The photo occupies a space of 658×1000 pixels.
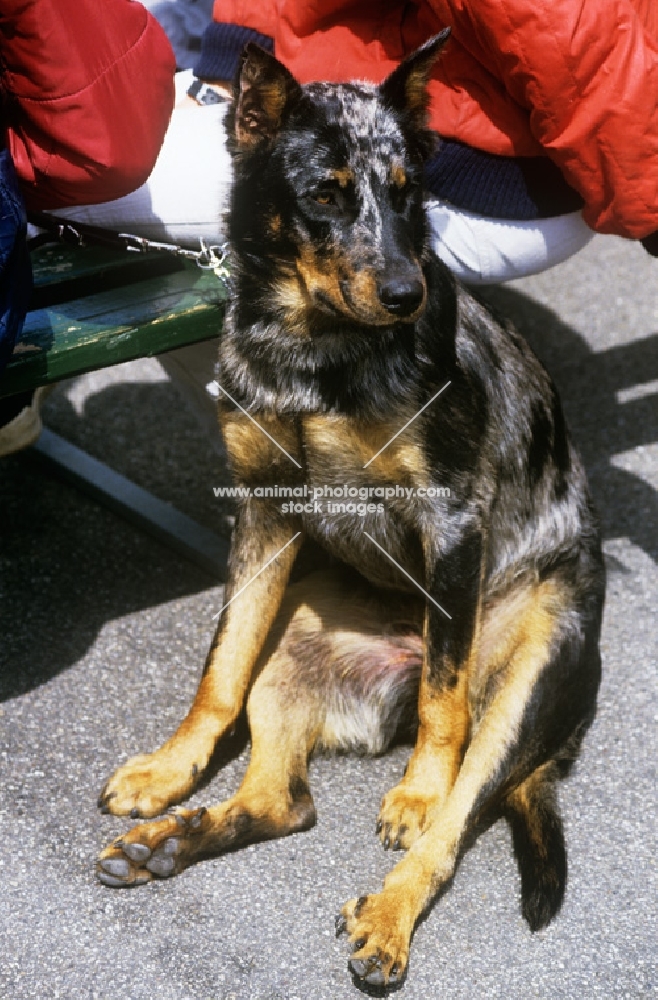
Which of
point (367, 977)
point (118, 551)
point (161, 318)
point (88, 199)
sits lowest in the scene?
point (118, 551)

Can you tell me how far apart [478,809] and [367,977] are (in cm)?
47

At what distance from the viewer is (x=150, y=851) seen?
8.64 ft

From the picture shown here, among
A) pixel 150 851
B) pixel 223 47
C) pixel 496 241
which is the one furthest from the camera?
pixel 223 47

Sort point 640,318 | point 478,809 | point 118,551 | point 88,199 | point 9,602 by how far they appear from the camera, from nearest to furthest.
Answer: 1. point 478,809
2. point 88,199
3. point 9,602
4. point 118,551
5. point 640,318

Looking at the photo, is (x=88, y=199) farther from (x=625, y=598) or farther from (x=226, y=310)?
(x=625, y=598)

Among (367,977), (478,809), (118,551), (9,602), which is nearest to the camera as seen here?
(367,977)

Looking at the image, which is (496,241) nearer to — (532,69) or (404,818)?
(532,69)

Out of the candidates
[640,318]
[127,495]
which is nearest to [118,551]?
[127,495]

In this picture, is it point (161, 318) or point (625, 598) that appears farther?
point (625, 598)

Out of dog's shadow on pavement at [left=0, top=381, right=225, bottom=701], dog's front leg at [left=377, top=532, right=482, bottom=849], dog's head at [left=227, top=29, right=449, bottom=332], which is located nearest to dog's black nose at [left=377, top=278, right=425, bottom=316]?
dog's head at [left=227, top=29, right=449, bottom=332]

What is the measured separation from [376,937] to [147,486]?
2198mm

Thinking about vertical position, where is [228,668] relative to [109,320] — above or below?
below

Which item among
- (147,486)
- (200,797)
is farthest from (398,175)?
(147,486)

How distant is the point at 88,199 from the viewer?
9.40 feet
